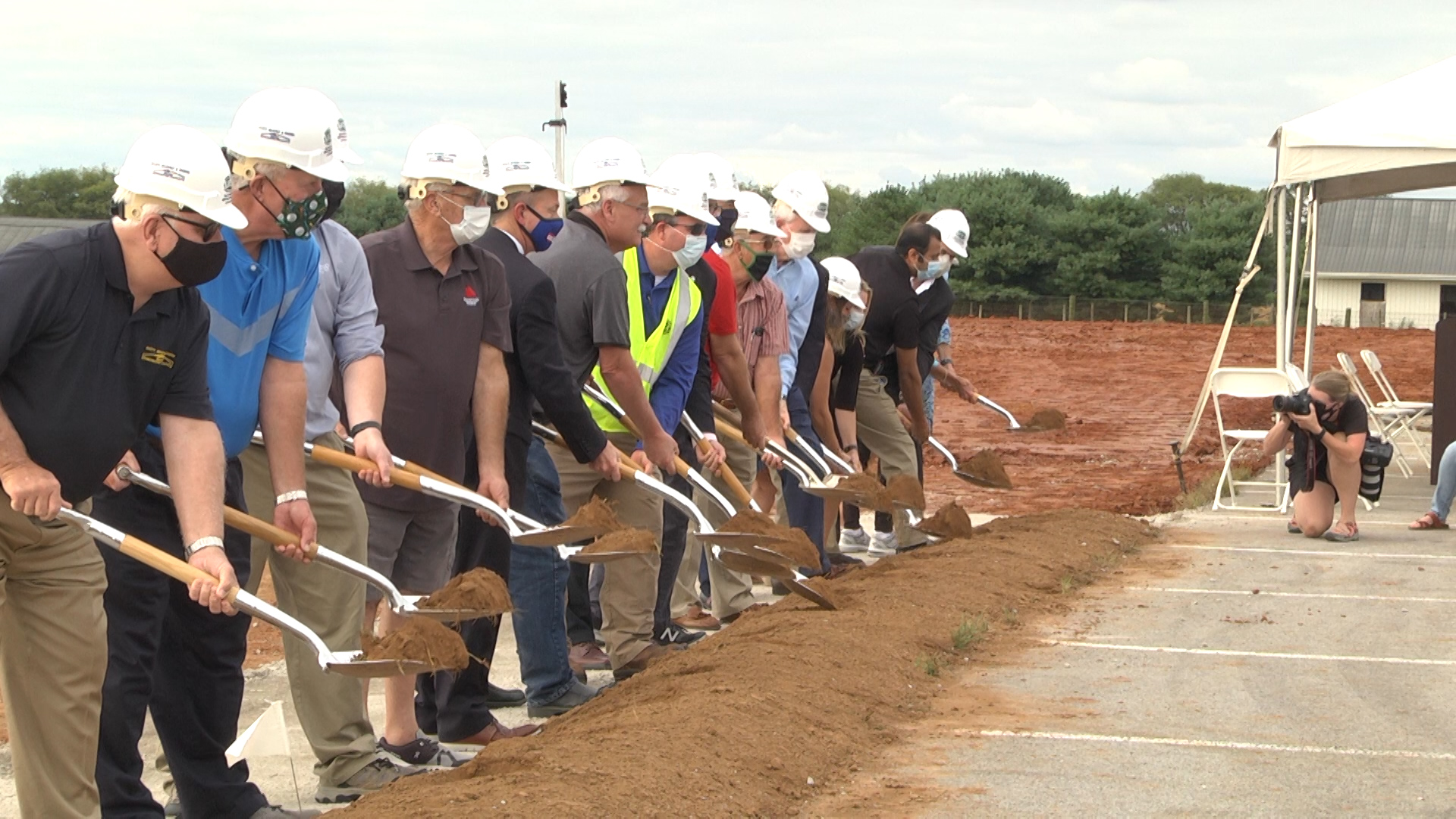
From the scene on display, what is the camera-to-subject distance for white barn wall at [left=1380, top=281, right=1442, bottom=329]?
63.1 meters

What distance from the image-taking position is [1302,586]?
33.3 feet

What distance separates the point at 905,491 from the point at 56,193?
180ft

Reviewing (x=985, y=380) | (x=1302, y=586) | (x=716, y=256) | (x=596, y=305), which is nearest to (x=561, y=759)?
(x=596, y=305)

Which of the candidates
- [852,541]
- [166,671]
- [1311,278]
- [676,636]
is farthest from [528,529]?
[1311,278]

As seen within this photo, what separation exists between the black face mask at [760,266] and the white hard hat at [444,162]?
330 cm

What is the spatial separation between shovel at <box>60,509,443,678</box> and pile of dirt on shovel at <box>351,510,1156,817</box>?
0.40m

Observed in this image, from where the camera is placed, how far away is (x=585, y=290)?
23.2 ft

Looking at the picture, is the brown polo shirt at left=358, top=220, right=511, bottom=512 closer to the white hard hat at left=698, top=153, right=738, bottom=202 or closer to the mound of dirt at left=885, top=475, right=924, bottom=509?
the white hard hat at left=698, top=153, right=738, bottom=202

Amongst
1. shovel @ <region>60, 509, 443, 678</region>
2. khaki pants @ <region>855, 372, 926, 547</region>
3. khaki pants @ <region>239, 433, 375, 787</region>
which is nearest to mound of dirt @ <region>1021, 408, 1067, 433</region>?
khaki pants @ <region>855, 372, 926, 547</region>

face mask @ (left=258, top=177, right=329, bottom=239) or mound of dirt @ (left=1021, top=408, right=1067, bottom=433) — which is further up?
face mask @ (left=258, top=177, right=329, bottom=239)

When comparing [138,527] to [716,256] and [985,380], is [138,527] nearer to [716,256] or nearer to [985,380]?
[716,256]

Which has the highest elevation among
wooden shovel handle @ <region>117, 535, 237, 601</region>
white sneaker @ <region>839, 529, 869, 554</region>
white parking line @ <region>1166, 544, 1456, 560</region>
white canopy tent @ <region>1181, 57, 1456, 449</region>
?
white canopy tent @ <region>1181, 57, 1456, 449</region>

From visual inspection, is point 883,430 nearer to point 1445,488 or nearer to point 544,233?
point 544,233

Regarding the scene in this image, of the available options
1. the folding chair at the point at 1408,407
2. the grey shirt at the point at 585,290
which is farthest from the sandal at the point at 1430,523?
the grey shirt at the point at 585,290
